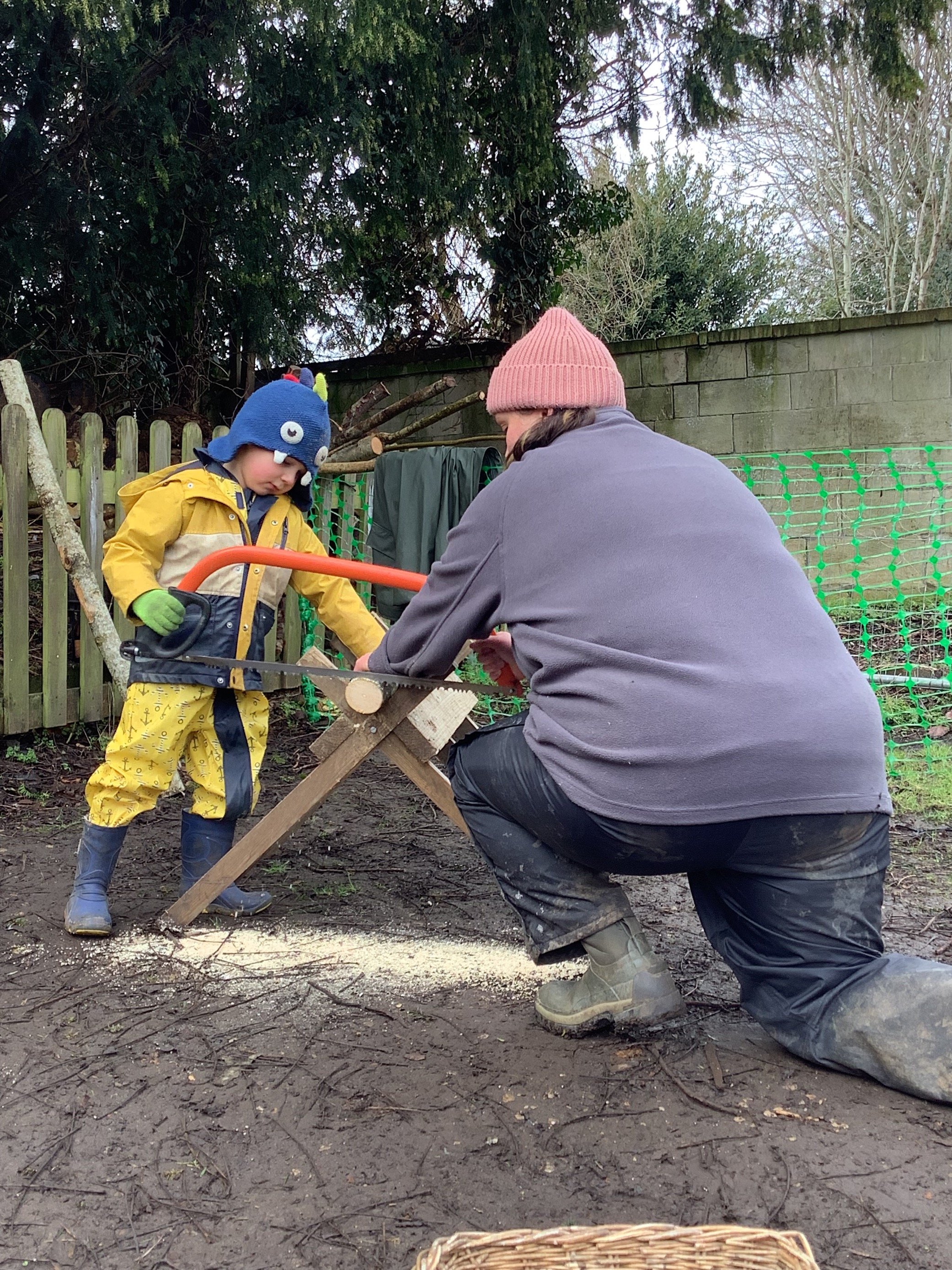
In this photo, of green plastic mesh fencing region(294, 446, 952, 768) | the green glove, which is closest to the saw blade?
the green glove

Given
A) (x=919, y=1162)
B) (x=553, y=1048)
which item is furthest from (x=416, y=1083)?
(x=919, y=1162)

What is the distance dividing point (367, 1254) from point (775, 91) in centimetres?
811

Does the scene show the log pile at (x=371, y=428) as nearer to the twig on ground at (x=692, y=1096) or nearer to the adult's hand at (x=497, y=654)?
the adult's hand at (x=497, y=654)

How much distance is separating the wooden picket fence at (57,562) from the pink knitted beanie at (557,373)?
3633 millimetres

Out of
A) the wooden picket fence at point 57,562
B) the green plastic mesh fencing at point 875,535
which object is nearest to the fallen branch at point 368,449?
the wooden picket fence at point 57,562

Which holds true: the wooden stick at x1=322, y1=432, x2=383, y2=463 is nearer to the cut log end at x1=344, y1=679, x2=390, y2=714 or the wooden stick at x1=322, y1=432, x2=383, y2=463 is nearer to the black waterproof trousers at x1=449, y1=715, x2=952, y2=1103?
the cut log end at x1=344, y1=679, x2=390, y2=714

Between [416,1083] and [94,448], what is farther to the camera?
[94,448]

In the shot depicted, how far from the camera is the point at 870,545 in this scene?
7871mm

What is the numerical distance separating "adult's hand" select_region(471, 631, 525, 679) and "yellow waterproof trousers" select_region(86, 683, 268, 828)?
3.25ft

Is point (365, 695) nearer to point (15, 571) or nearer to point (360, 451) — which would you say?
point (15, 571)

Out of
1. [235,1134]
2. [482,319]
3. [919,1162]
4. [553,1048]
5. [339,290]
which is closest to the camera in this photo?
[919,1162]

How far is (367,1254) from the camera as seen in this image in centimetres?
171

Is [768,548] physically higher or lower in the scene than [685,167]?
lower

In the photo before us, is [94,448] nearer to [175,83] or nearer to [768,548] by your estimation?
[175,83]
